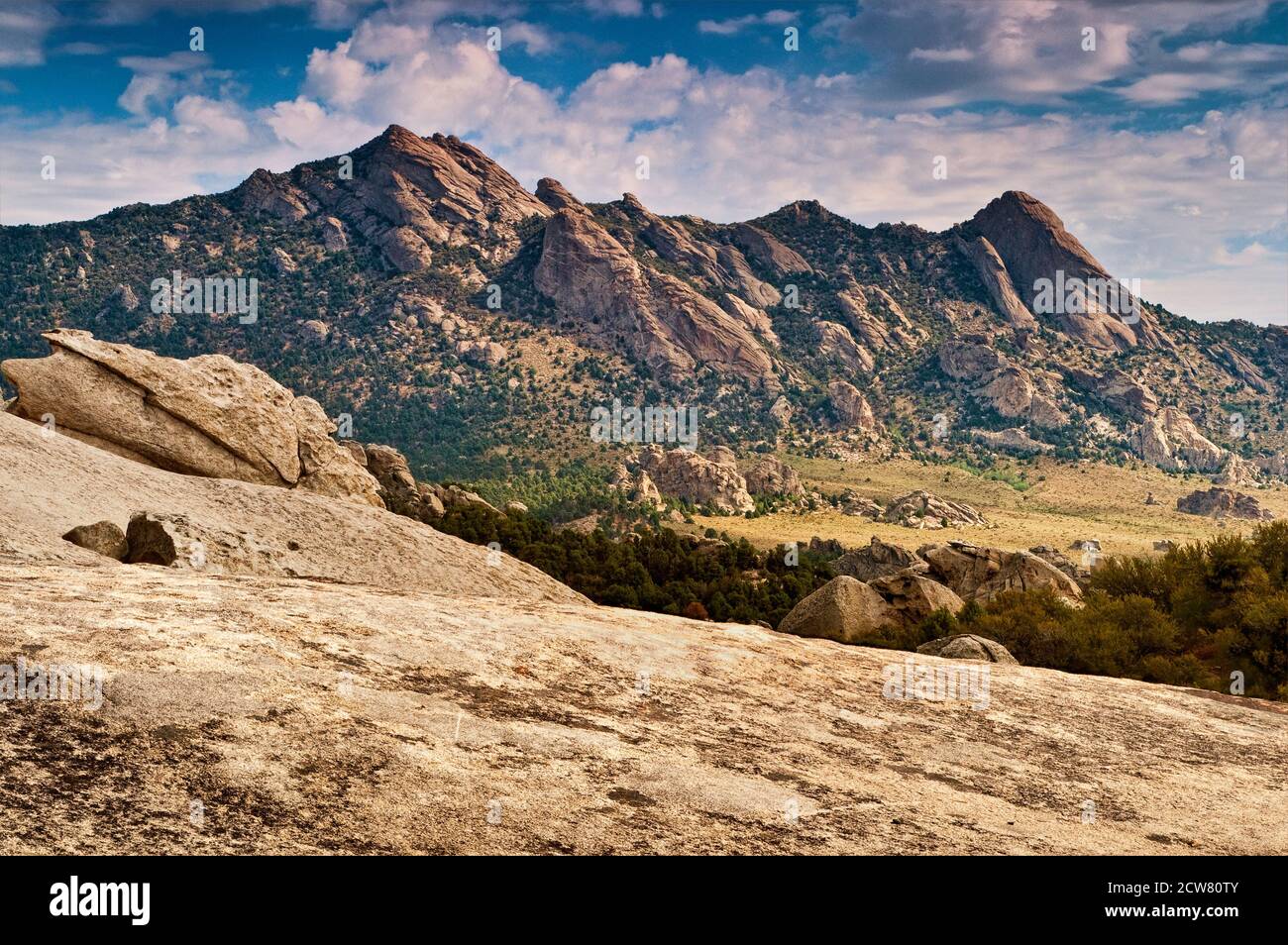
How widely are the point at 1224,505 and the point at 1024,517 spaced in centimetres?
4383

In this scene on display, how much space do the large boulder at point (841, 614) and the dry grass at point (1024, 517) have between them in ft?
233

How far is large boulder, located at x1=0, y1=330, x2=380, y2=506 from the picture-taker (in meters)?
31.1

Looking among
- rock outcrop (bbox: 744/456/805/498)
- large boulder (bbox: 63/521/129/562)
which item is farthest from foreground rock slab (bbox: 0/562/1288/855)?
rock outcrop (bbox: 744/456/805/498)

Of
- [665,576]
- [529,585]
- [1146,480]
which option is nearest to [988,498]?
[1146,480]

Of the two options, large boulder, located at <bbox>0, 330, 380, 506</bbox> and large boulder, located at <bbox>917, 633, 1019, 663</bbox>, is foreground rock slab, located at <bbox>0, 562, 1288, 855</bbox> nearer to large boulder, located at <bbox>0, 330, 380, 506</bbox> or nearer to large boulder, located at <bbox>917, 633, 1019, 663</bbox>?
large boulder, located at <bbox>917, 633, 1019, 663</bbox>

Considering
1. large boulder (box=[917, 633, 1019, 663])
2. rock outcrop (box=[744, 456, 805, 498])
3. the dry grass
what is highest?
rock outcrop (box=[744, 456, 805, 498])

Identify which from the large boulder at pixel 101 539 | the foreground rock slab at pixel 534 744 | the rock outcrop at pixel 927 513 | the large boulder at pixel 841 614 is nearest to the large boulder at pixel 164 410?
the large boulder at pixel 101 539

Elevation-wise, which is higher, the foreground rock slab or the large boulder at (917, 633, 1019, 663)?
the foreground rock slab

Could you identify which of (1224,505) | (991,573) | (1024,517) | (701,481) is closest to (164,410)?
(991,573)

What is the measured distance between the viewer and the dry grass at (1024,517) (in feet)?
440

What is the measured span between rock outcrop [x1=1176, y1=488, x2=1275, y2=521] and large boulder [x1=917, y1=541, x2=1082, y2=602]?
5654 inches

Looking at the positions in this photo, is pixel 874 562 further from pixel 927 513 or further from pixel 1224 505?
pixel 1224 505
